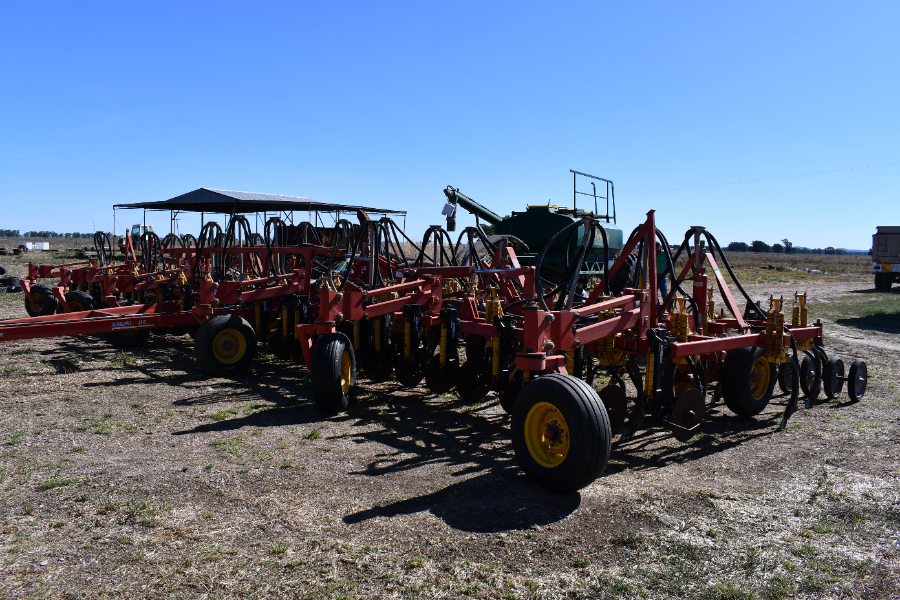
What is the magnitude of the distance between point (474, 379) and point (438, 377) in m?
0.64

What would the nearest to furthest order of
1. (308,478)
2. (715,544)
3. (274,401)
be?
(715,544), (308,478), (274,401)

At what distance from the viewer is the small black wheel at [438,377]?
7473 millimetres

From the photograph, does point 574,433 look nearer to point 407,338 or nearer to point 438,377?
point 438,377

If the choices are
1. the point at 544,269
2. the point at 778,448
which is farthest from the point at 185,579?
the point at 544,269

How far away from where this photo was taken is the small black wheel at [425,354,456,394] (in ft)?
24.5

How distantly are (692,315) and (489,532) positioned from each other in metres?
3.91

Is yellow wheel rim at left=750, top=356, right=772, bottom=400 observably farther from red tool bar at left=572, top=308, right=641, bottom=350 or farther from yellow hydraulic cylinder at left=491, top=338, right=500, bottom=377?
yellow hydraulic cylinder at left=491, top=338, right=500, bottom=377

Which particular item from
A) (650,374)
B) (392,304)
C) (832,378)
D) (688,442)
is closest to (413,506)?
(650,374)

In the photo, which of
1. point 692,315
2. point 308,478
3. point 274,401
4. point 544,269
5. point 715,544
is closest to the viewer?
point 715,544

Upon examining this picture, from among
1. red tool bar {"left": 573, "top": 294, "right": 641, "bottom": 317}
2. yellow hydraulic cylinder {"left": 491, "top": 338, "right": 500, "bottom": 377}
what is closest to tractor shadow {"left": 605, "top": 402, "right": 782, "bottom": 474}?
red tool bar {"left": 573, "top": 294, "right": 641, "bottom": 317}

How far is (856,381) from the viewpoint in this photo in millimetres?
7359

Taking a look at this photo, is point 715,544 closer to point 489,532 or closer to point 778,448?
point 489,532

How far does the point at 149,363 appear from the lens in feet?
31.3

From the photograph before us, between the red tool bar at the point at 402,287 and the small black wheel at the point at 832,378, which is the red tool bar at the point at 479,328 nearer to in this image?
the red tool bar at the point at 402,287
